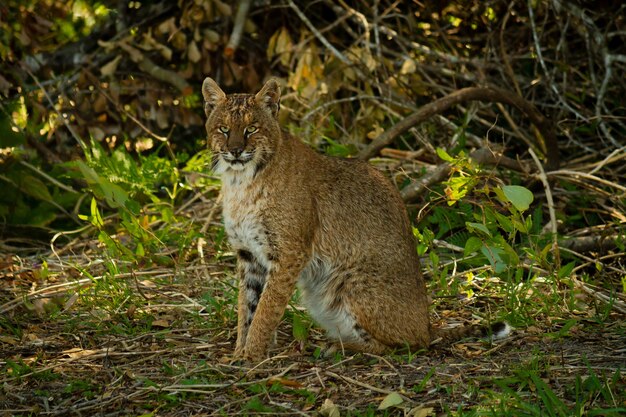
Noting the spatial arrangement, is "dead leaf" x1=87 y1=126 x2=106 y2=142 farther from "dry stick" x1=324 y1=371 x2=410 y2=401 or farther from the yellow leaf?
"dry stick" x1=324 y1=371 x2=410 y2=401

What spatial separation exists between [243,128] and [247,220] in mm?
483

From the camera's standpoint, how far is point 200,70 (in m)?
8.36

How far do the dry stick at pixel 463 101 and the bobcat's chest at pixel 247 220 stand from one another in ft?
5.67

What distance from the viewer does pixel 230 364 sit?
456 centimetres

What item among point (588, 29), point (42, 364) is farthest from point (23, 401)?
point (588, 29)

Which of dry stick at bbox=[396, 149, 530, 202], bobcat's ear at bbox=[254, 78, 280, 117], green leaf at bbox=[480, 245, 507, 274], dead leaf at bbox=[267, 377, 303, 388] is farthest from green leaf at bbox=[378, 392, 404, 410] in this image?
dry stick at bbox=[396, 149, 530, 202]

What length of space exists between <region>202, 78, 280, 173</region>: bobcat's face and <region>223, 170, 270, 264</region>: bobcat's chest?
134mm

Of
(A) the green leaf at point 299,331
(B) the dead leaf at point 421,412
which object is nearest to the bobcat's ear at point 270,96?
(A) the green leaf at point 299,331

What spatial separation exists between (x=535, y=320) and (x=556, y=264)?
674mm

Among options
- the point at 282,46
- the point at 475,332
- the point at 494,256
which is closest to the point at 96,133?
the point at 282,46

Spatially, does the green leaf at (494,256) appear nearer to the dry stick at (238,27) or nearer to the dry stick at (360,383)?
the dry stick at (360,383)

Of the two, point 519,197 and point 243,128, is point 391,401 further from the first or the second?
point 243,128

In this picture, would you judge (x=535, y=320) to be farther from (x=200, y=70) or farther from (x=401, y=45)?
Answer: (x=200, y=70)

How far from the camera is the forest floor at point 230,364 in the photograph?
12.8ft
